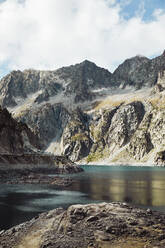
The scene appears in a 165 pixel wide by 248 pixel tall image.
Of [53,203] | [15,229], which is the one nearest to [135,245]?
[15,229]

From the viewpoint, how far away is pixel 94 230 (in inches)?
1118

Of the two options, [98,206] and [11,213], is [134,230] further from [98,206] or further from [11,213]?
[11,213]

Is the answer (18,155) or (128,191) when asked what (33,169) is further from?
(128,191)

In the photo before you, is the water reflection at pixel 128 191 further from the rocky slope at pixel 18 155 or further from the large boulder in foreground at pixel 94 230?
the rocky slope at pixel 18 155

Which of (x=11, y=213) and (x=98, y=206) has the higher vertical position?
(x=98, y=206)

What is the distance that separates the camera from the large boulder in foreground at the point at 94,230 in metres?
26.4

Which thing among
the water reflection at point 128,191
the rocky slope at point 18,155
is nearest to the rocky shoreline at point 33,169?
the rocky slope at point 18,155

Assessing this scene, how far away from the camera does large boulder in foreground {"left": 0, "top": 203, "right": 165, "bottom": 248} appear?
26.4 m

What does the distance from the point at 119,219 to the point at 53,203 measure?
3129cm

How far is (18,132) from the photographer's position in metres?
182

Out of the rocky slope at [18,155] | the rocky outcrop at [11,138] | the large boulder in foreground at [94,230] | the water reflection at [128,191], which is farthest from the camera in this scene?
the rocky outcrop at [11,138]

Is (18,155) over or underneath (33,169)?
over

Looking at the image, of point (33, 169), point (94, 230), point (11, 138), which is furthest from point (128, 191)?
point (11, 138)

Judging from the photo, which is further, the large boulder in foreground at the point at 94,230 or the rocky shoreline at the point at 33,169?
the rocky shoreline at the point at 33,169
